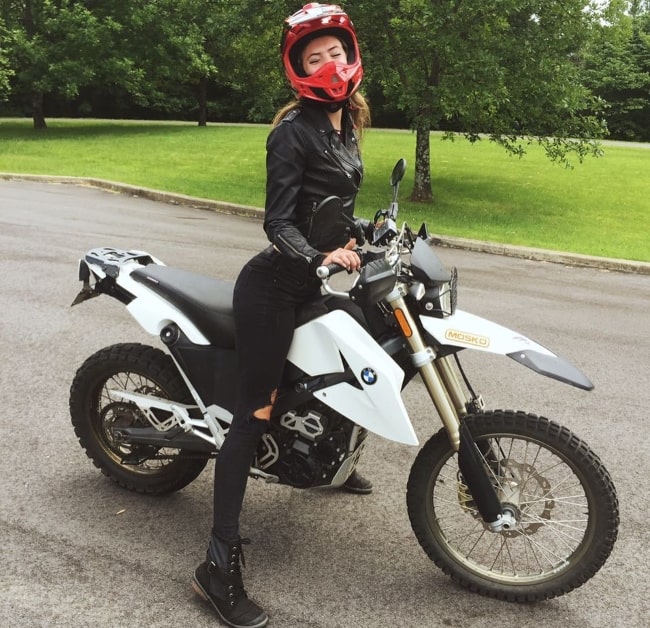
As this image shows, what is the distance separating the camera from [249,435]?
2855 mm

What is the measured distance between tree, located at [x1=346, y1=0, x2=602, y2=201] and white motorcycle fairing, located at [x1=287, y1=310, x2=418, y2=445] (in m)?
10.2

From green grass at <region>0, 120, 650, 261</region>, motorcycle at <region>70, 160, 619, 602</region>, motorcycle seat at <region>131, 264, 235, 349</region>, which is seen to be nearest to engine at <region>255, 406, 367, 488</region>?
motorcycle at <region>70, 160, 619, 602</region>

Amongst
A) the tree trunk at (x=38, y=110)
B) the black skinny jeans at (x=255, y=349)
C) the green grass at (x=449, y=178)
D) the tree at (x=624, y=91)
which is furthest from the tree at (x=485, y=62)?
the tree at (x=624, y=91)

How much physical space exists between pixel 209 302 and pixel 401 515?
1421mm

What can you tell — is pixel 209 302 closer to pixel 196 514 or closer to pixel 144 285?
pixel 144 285

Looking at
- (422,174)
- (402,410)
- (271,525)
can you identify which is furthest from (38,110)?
(402,410)

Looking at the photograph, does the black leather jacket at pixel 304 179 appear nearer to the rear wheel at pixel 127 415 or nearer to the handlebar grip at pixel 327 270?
the handlebar grip at pixel 327 270

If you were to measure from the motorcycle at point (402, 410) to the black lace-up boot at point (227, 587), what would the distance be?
0.38 m

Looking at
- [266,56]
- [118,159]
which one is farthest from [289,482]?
[118,159]

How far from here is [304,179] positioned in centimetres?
265

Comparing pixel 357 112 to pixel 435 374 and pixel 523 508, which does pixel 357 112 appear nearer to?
pixel 435 374

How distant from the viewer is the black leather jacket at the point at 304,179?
2549mm

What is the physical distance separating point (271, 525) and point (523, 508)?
117 cm

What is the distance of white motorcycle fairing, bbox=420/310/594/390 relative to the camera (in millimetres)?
2660
